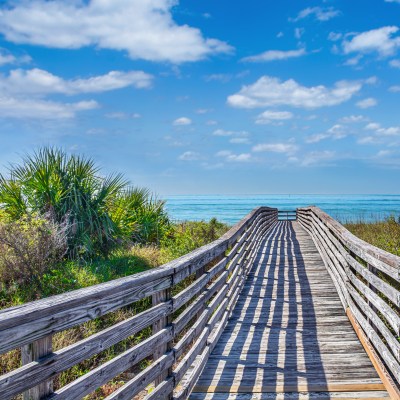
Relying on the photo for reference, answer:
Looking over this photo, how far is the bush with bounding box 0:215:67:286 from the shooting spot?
8.11 metres

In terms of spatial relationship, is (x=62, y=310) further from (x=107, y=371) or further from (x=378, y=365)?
(x=378, y=365)

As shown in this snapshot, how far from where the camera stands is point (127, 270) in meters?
9.52

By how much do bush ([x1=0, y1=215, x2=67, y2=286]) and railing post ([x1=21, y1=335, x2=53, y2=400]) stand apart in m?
6.33

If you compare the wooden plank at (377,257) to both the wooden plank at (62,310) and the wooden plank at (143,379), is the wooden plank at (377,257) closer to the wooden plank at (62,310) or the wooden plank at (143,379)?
the wooden plank at (143,379)

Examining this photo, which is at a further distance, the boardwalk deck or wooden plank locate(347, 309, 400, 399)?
the boardwalk deck

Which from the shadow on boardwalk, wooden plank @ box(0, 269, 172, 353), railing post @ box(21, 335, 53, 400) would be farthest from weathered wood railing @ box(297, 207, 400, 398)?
railing post @ box(21, 335, 53, 400)

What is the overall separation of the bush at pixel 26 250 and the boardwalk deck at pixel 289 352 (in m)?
3.83

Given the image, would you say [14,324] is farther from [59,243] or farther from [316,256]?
[316,256]

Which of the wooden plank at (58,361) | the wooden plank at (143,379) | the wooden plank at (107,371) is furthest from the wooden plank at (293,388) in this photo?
the wooden plank at (58,361)

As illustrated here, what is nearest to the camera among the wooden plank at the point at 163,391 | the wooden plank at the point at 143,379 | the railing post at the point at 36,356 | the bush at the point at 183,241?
the railing post at the point at 36,356

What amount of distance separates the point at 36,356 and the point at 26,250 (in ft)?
22.2

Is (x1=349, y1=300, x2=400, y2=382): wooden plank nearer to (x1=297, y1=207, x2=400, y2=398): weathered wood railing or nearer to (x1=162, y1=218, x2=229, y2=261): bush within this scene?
(x1=297, y1=207, x2=400, y2=398): weathered wood railing

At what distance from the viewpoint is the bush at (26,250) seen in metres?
8.11

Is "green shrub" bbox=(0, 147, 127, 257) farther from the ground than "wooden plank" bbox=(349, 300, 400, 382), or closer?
farther from the ground
